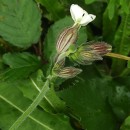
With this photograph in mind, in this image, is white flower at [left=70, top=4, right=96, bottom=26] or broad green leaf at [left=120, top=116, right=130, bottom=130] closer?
white flower at [left=70, top=4, right=96, bottom=26]

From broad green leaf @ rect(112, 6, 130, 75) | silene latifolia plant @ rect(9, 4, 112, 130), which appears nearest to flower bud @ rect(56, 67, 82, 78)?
silene latifolia plant @ rect(9, 4, 112, 130)

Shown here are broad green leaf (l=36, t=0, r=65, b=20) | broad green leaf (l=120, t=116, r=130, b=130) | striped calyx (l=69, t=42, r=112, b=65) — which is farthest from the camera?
broad green leaf (l=36, t=0, r=65, b=20)

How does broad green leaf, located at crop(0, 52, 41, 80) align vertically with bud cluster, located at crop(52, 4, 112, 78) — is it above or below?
below

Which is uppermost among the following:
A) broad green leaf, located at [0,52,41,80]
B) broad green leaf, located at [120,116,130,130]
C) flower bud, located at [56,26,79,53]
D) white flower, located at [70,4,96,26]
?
white flower, located at [70,4,96,26]

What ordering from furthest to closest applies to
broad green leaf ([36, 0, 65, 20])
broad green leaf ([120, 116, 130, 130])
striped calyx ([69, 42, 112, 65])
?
broad green leaf ([36, 0, 65, 20])
broad green leaf ([120, 116, 130, 130])
striped calyx ([69, 42, 112, 65])

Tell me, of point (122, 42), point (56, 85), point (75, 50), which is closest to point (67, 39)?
point (75, 50)

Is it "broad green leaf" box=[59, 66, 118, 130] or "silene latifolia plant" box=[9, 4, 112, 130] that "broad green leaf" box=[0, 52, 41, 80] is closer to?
"broad green leaf" box=[59, 66, 118, 130]

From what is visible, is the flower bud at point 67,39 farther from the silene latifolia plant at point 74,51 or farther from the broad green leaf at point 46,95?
the broad green leaf at point 46,95
